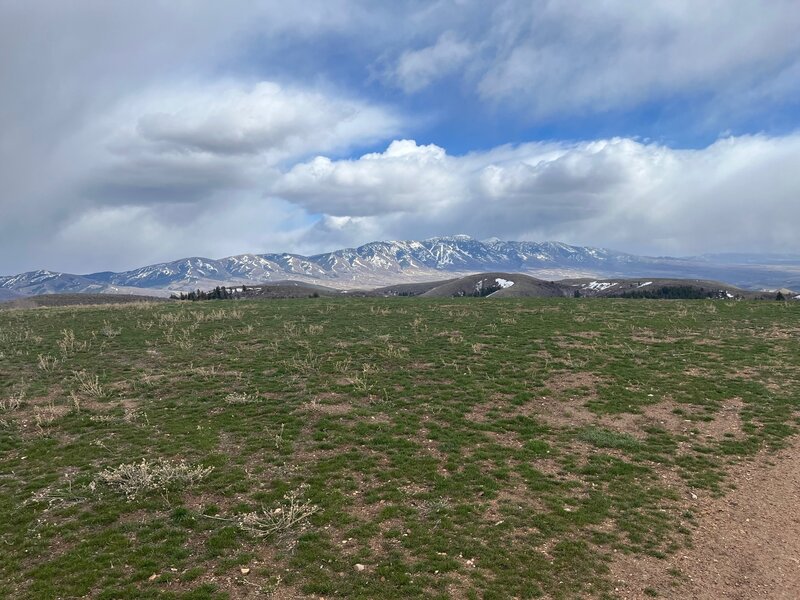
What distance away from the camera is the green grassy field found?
10.4 meters

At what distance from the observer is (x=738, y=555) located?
11.5 meters

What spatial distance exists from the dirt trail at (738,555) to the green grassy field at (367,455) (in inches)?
19.5

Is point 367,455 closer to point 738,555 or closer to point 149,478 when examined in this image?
point 149,478

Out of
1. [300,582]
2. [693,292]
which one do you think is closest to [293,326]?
[300,582]

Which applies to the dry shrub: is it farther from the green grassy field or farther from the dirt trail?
the dirt trail

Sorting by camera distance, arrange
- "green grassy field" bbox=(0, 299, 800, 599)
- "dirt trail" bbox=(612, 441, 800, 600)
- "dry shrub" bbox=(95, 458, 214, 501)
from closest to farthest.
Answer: "dirt trail" bbox=(612, 441, 800, 600) → "green grassy field" bbox=(0, 299, 800, 599) → "dry shrub" bbox=(95, 458, 214, 501)

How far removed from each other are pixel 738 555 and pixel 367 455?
35.8ft

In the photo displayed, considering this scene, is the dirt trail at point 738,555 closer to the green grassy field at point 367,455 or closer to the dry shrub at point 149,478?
the green grassy field at point 367,455

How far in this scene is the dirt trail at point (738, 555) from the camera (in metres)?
10.3

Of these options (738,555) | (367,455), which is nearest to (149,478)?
(367,455)

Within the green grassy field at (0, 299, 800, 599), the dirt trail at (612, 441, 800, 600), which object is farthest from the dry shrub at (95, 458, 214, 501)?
the dirt trail at (612, 441, 800, 600)

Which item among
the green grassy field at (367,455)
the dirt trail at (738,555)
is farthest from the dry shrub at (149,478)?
the dirt trail at (738,555)

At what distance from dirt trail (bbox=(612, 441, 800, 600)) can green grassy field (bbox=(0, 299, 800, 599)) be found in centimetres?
50

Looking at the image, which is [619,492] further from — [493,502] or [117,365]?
[117,365]
